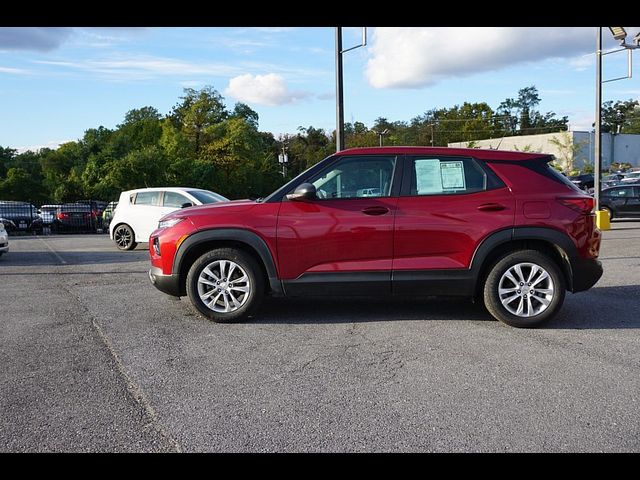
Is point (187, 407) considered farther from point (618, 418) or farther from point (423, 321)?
point (423, 321)

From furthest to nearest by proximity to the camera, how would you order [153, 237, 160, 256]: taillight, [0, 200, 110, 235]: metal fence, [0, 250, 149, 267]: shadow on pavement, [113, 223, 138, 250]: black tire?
[0, 200, 110, 235]: metal fence, [113, 223, 138, 250]: black tire, [0, 250, 149, 267]: shadow on pavement, [153, 237, 160, 256]: taillight

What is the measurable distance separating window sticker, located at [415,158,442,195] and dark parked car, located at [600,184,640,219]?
60.6 feet

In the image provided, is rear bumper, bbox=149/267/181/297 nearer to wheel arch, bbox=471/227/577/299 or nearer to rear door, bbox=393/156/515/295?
rear door, bbox=393/156/515/295

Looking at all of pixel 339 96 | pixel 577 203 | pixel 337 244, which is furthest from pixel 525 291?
pixel 339 96

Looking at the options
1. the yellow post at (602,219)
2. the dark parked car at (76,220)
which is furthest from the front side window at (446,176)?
the dark parked car at (76,220)

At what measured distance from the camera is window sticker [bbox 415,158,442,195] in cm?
642

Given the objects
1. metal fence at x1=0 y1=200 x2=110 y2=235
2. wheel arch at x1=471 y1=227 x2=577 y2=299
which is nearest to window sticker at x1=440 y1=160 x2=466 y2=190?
wheel arch at x1=471 y1=227 x2=577 y2=299

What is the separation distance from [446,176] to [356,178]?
3.05ft

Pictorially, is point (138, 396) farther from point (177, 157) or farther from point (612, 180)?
point (612, 180)

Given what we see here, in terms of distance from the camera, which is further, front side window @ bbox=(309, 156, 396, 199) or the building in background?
the building in background

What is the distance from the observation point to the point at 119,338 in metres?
5.91

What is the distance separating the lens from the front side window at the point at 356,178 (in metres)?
6.43

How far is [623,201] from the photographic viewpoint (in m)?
22.5
